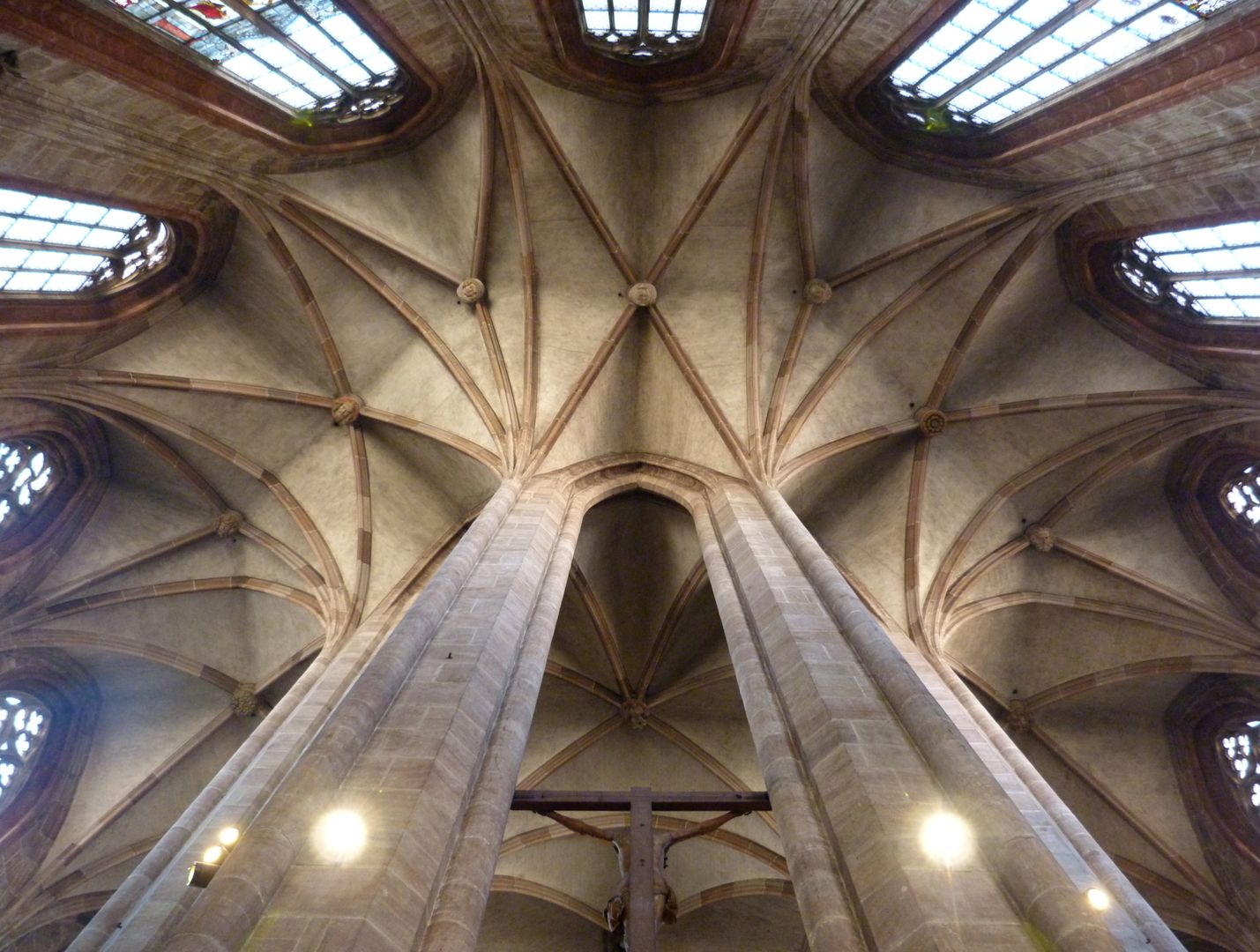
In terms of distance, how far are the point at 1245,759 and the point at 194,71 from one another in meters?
19.9

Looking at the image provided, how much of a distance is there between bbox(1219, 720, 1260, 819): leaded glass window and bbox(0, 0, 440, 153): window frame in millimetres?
18060

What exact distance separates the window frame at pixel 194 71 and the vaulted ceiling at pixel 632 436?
1.17ft

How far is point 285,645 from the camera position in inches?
634

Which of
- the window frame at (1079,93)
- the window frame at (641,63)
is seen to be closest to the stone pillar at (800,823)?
the window frame at (1079,93)

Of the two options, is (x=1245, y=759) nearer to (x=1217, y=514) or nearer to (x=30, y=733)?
(x=1217, y=514)

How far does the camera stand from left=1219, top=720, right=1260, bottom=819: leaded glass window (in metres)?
14.9

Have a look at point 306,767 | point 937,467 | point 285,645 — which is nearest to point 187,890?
point 306,767

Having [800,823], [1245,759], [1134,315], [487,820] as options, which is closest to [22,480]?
[487,820]

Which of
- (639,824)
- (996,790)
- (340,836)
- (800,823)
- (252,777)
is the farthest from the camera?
(252,777)

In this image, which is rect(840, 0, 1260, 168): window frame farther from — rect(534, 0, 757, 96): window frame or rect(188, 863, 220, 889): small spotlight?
rect(188, 863, 220, 889): small spotlight

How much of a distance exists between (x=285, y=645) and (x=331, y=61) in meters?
10.5

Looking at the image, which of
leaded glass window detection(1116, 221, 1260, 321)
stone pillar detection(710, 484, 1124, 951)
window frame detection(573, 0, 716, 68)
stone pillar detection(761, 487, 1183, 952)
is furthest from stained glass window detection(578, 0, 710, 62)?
stone pillar detection(710, 484, 1124, 951)

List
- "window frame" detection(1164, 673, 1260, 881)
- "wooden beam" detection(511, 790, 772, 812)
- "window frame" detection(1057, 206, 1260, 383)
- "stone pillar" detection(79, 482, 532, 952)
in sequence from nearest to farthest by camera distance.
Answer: "wooden beam" detection(511, 790, 772, 812)
"stone pillar" detection(79, 482, 532, 952)
"window frame" detection(1057, 206, 1260, 383)
"window frame" detection(1164, 673, 1260, 881)

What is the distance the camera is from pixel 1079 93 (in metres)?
10.1
